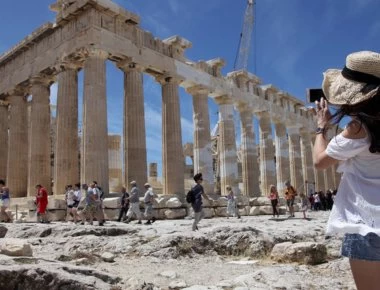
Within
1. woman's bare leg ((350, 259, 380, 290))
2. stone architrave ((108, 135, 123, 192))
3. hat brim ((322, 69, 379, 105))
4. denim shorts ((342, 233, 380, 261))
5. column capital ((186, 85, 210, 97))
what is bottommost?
woman's bare leg ((350, 259, 380, 290))

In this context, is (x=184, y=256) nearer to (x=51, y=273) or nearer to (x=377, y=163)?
(x=51, y=273)

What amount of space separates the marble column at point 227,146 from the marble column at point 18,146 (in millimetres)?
11789

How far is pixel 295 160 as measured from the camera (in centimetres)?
3488

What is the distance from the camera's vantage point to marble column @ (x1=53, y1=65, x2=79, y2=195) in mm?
19562

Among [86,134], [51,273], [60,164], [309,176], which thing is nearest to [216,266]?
[51,273]

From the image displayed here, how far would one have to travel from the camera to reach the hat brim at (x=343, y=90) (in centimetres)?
232

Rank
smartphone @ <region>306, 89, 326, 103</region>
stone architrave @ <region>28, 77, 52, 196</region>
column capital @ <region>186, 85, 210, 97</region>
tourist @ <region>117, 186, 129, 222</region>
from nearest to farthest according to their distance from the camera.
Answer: smartphone @ <region>306, 89, 326, 103</region>, tourist @ <region>117, 186, 129, 222</region>, stone architrave @ <region>28, 77, 52, 196</region>, column capital @ <region>186, 85, 210, 97</region>

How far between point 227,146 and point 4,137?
13542 mm

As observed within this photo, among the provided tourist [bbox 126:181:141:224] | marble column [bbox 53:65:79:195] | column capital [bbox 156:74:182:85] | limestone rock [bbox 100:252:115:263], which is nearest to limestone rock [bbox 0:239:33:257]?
limestone rock [bbox 100:252:115:263]

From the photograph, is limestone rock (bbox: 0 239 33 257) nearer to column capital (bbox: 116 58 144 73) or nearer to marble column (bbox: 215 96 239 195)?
column capital (bbox: 116 58 144 73)

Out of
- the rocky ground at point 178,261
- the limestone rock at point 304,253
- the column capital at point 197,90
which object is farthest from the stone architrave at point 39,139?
the limestone rock at point 304,253

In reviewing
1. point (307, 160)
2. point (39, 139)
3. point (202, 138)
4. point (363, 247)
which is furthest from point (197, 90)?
point (363, 247)

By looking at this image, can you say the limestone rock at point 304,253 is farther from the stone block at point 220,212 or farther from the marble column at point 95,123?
the stone block at point 220,212

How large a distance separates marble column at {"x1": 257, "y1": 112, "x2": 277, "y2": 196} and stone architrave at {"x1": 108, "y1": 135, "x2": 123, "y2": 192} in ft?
33.9
